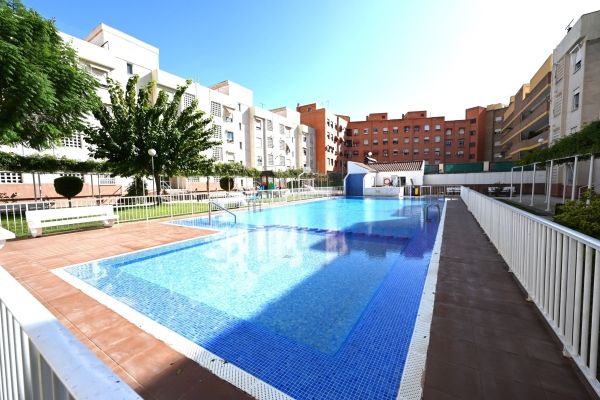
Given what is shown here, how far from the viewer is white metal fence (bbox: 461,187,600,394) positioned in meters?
2.23

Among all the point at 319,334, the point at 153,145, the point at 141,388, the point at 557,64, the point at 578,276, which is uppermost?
the point at 557,64

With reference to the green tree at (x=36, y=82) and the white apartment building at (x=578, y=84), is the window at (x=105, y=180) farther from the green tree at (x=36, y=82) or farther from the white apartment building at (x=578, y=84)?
the white apartment building at (x=578, y=84)

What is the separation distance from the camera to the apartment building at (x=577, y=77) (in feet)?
66.1

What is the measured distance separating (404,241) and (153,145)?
15695 millimetres

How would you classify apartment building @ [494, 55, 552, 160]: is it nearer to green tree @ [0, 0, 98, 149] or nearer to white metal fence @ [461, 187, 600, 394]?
white metal fence @ [461, 187, 600, 394]

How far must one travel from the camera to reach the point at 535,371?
8.34ft

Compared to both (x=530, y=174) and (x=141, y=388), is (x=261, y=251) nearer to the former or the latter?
(x=141, y=388)

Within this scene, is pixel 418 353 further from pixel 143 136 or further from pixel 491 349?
pixel 143 136

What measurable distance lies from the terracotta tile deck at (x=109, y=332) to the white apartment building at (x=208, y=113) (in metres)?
11.6

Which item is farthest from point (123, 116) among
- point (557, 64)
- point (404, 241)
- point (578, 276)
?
point (557, 64)

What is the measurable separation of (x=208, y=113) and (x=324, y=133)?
87.3 feet

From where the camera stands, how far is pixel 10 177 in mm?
20891

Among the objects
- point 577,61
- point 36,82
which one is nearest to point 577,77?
point 577,61

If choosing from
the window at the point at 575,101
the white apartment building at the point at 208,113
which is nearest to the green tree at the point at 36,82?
the white apartment building at the point at 208,113
